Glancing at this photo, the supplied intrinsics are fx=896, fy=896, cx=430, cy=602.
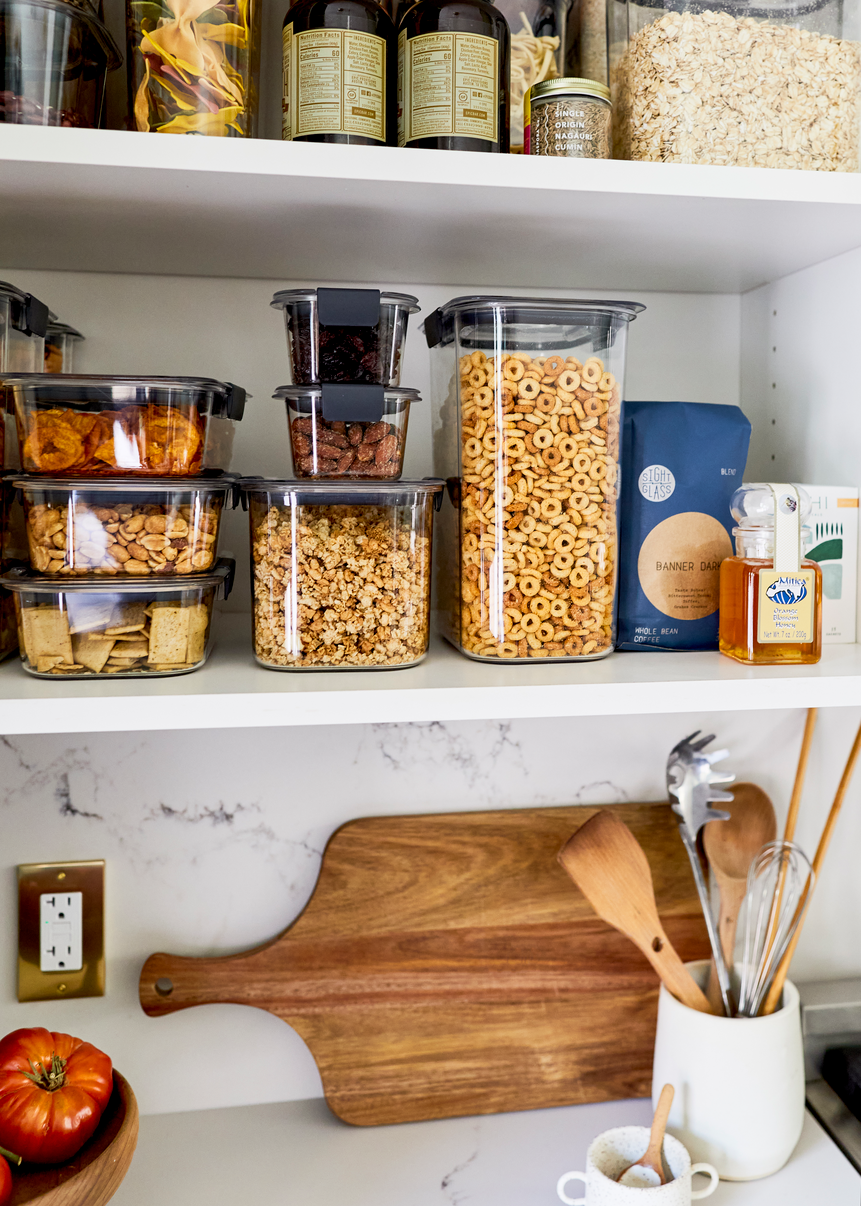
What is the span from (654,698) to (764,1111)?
1.64ft

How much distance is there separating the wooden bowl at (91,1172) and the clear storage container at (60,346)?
661 mm

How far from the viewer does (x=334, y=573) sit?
2.30 feet

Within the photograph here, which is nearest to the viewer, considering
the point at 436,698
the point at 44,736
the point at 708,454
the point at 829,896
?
the point at 436,698

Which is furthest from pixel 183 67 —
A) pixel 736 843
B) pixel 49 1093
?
pixel 736 843

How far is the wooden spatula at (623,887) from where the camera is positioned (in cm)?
95

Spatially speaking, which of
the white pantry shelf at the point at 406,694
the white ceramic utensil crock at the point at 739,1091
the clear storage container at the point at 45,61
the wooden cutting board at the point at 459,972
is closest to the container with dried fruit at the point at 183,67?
the clear storage container at the point at 45,61

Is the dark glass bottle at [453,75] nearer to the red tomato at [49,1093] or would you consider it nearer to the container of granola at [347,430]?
the container of granola at [347,430]

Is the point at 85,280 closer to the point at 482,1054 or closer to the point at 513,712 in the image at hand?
the point at 513,712

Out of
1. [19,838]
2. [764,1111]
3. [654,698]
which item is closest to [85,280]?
[19,838]

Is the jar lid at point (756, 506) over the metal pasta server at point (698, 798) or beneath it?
over

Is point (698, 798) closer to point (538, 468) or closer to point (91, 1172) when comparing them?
point (538, 468)

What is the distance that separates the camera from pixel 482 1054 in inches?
40.0

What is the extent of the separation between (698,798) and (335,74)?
0.79 meters

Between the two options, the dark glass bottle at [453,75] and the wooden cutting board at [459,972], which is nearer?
the dark glass bottle at [453,75]
